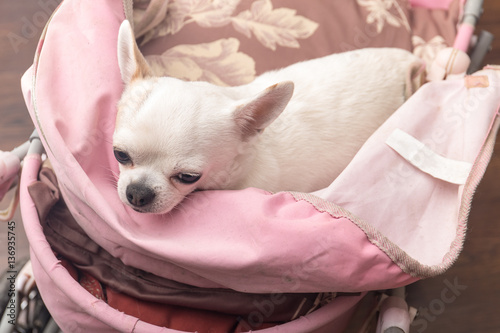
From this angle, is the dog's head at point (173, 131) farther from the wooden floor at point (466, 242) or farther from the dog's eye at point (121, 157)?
the wooden floor at point (466, 242)

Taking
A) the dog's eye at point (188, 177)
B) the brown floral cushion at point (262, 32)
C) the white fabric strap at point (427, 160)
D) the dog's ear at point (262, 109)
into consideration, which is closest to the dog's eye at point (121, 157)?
the dog's eye at point (188, 177)

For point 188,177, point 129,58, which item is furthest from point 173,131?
point 129,58

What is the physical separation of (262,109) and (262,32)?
0.57 m

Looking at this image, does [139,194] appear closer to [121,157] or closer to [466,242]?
[121,157]

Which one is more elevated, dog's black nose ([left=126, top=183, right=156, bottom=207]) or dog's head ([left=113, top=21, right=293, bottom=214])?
dog's head ([left=113, top=21, right=293, bottom=214])

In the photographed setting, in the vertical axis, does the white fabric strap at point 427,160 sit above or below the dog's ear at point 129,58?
below

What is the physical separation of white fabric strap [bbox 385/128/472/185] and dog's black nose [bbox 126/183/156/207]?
51cm

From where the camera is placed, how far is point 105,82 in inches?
37.3

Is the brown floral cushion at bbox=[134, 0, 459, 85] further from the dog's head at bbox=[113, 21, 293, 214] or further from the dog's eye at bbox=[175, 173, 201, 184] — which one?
the dog's eye at bbox=[175, 173, 201, 184]

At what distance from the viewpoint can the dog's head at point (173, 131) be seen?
0.82 metres

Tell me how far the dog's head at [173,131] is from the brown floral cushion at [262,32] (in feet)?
1.22

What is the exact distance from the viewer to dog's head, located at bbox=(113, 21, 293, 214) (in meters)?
0.82

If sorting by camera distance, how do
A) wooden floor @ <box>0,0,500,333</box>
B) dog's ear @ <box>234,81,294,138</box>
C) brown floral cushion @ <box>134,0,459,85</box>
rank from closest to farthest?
dog's ear @ <box>234,81,294,138</box> → brown floral cushion @ <box>134,0,459,85</box> → wooden floor @ <box>0,0,500,333</box>

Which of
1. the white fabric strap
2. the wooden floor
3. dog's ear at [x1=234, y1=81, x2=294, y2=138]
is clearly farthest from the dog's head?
the wooden floor
